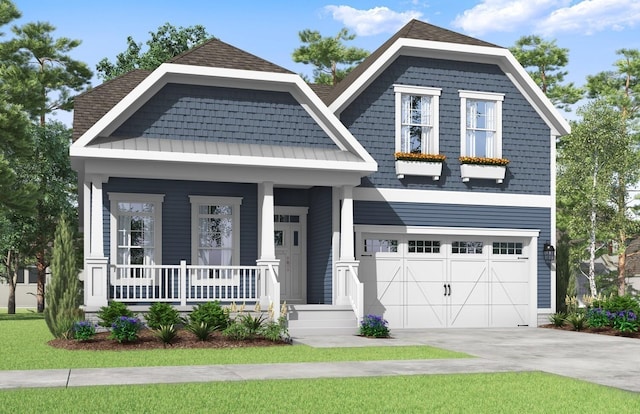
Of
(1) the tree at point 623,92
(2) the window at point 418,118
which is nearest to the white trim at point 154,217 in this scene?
→ (2) the window at point 418,118

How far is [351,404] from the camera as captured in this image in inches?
369

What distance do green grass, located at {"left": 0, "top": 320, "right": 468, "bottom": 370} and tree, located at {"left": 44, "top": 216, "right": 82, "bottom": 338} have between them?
1.18 metres

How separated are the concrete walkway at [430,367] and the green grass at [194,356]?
0.71 m

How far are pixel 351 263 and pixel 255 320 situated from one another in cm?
399

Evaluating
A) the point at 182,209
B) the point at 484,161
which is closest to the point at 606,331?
the point at 484,161

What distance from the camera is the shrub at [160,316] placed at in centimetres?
1705

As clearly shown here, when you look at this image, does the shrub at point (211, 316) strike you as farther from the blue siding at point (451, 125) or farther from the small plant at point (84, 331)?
the blue siding at point (451, 125)

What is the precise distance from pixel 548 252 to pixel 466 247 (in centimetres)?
251

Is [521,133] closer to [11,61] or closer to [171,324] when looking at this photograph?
[171,324]

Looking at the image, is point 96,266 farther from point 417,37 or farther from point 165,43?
point 165,43

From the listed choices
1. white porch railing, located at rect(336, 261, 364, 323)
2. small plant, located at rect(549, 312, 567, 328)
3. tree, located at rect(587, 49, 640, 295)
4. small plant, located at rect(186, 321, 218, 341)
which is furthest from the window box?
tree, located at rect(587, 49, 640, 295)

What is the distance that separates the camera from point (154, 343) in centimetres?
1620

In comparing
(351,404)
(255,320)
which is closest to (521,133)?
(255,320)

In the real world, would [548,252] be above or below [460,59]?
below
